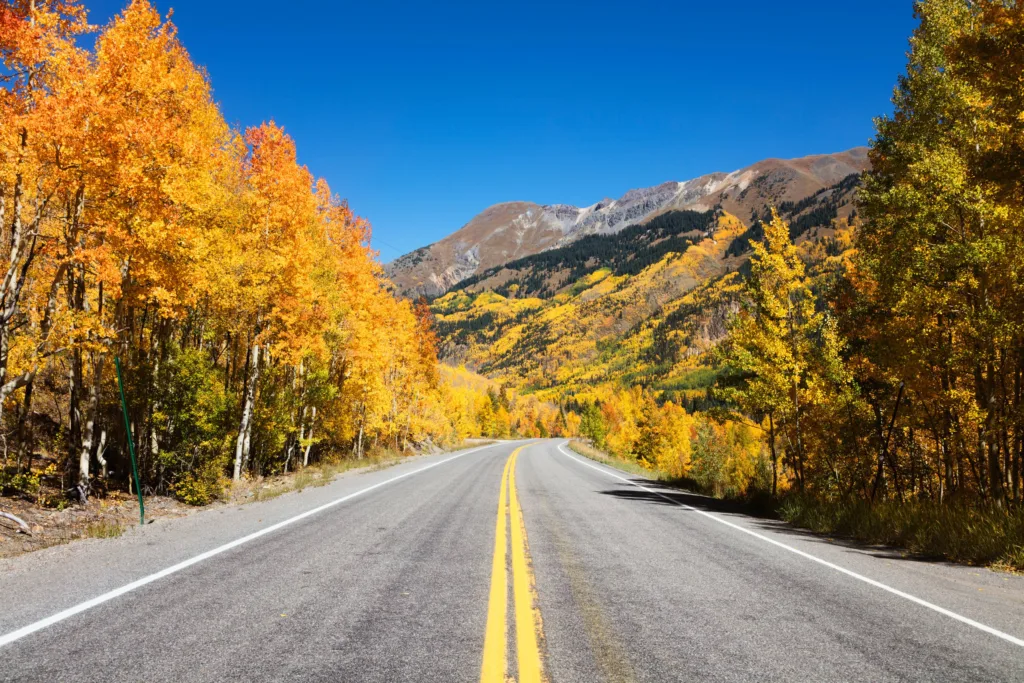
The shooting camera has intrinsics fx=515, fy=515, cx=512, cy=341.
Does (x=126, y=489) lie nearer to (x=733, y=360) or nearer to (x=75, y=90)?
(x=75, y=90)

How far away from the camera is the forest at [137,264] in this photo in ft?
29.6

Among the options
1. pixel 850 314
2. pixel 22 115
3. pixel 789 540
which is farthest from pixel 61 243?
pixel 850 314

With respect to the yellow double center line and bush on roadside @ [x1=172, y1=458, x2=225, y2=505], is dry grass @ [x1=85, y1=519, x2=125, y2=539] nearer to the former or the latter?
bush on roadside @ [x1=172, y1=458, x2=225, y2=505]

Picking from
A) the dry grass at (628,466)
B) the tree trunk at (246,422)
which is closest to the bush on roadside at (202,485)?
the tree trunk at (246,422)

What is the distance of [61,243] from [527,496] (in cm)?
1108

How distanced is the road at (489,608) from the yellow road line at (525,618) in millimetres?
21

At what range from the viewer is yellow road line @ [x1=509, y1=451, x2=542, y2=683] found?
10.7 feet

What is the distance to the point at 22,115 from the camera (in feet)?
28.6

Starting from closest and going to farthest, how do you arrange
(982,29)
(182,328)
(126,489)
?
(982,29), (126,489), (182,328)

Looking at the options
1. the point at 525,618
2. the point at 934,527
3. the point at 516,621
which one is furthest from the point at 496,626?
the point at 934,527

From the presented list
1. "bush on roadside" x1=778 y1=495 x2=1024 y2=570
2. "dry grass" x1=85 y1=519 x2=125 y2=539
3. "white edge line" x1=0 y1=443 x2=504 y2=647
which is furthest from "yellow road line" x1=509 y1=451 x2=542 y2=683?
"bush on roadside" x1=778 y1=495 x2=1024 y2=570

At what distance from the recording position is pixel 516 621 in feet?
13.5

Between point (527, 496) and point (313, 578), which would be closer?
point (313, 578)

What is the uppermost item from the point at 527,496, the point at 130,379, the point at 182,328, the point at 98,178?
the point at 98,178
